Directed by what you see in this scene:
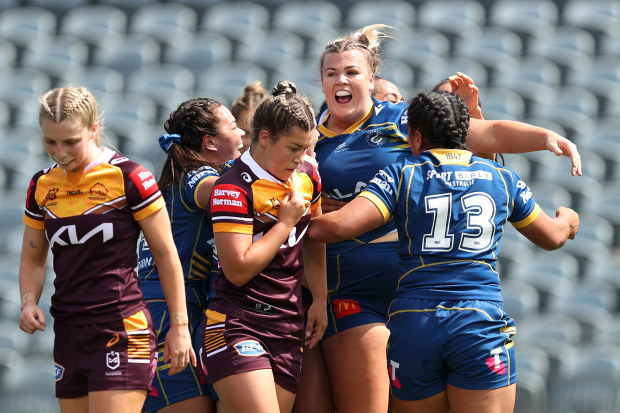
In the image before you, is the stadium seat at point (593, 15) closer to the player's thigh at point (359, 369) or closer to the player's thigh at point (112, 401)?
the player's thigh at point (359, 369)

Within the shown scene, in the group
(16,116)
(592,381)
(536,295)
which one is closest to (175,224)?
(592,381)

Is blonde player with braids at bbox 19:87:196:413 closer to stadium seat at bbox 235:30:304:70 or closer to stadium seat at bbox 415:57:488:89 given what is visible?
stadium seat at bbox 415:57:488:89

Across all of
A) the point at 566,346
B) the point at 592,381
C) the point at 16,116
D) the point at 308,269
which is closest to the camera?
the point at 308,269

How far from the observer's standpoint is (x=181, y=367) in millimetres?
3184

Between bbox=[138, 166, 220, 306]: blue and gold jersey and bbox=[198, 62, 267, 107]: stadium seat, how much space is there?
22.8 ft

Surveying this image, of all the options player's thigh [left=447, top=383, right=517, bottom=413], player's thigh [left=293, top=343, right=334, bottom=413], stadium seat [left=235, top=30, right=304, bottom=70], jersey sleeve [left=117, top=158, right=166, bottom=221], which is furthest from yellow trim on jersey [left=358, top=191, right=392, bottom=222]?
stadium seat [left=235, top=30, right=304, bottom=70]

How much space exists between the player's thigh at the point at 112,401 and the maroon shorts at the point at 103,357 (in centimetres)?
2

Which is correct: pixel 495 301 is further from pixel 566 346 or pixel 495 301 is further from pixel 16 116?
pixel 16 116

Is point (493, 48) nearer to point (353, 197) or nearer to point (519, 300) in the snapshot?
point (519, 300)

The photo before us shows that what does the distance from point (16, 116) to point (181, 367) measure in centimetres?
852

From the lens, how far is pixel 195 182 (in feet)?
12.0

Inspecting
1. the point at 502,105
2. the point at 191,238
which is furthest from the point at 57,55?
the point at 191,238

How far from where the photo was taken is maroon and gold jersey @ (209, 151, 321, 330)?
10.7 ft

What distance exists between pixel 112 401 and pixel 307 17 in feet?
32.3
